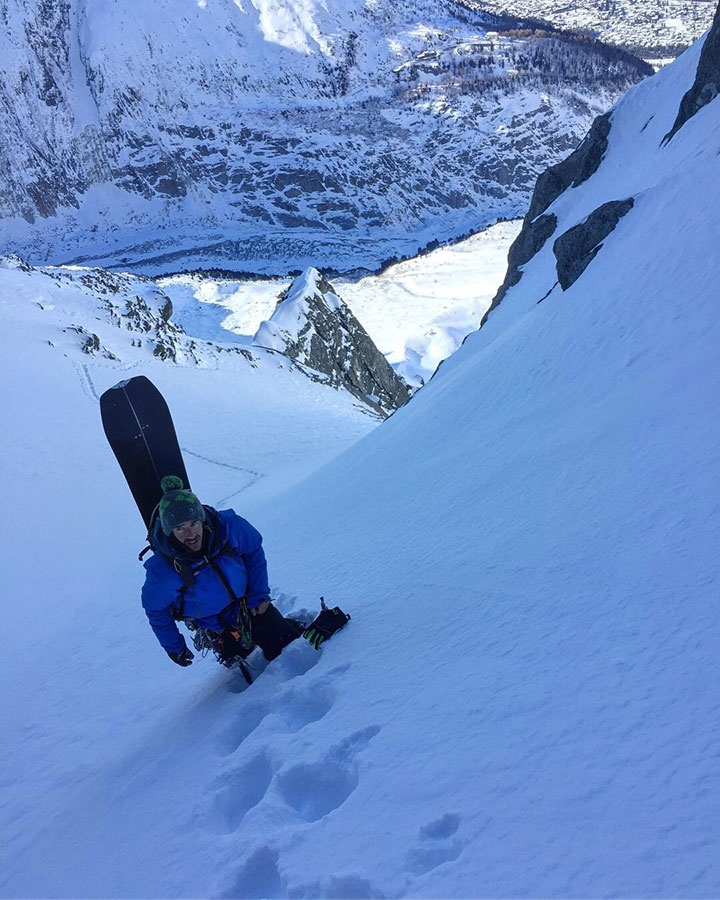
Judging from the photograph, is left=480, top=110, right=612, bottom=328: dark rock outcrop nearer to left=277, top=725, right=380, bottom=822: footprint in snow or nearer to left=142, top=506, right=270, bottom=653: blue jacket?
left=142, top=506, right=270, bottom=653: blue jacket

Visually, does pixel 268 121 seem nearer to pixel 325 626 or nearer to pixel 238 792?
pixel 325 626

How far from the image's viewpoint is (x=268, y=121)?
173 metres

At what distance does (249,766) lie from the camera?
122 inches

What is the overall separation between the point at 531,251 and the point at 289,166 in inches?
6130

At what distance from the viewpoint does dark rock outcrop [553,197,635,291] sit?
1095 centimetres

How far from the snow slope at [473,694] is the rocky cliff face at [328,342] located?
30228 millimetres

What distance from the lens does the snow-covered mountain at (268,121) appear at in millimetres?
150125

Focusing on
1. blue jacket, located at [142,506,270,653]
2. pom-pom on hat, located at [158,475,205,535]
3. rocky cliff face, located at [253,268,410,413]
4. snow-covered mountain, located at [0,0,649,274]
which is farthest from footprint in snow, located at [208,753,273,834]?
snow-covered mountain, located at [0,0,649,274]

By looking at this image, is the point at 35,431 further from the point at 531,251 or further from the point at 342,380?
the point at 342,380

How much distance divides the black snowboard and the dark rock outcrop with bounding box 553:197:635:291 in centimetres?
781

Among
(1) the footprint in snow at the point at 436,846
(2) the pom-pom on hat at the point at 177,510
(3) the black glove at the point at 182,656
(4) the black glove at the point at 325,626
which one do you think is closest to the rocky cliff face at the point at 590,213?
(4) the black glove at the point at 325,626

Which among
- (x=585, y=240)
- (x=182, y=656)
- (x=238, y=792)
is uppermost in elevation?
(x=585, y=240)

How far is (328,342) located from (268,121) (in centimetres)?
15965

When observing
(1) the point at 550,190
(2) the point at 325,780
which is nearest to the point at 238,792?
(2) the point at 325,780
